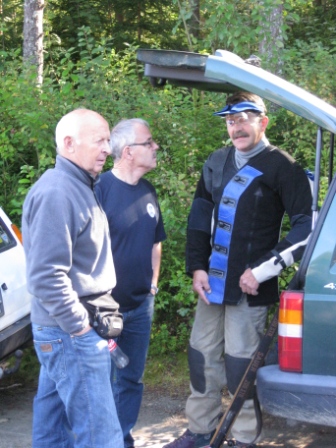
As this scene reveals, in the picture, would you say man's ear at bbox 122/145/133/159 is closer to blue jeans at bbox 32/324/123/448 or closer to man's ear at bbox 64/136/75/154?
man's ear at bbox 64/136/75/154

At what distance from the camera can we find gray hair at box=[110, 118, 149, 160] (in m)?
4.05

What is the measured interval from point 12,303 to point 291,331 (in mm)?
2249

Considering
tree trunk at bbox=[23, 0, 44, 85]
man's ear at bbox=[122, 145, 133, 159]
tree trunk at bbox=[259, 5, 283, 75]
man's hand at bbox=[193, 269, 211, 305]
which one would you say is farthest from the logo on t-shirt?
tree trunk at bbox=[23, 0, 44, 85]

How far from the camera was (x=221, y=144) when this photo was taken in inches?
227

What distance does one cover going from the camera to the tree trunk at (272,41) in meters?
6.01

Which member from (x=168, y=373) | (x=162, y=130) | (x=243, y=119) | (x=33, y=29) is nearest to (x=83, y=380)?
(x=243, y=119)

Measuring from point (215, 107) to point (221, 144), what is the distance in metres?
0.34

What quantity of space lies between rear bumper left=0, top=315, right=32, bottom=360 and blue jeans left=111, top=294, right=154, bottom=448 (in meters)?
0.94

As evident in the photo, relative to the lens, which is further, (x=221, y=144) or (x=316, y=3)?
(x=316, y=3)

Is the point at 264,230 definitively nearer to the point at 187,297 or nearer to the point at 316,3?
the point at 187,297

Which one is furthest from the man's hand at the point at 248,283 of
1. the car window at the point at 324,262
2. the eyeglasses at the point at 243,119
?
the eyeglasses at the point at 243,119

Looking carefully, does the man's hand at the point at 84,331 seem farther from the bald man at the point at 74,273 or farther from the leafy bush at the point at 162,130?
the leafy bush at the point at 162,130

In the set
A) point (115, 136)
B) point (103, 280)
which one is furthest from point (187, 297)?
point (103, 280)

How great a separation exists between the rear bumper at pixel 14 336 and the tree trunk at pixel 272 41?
9.12 ft
